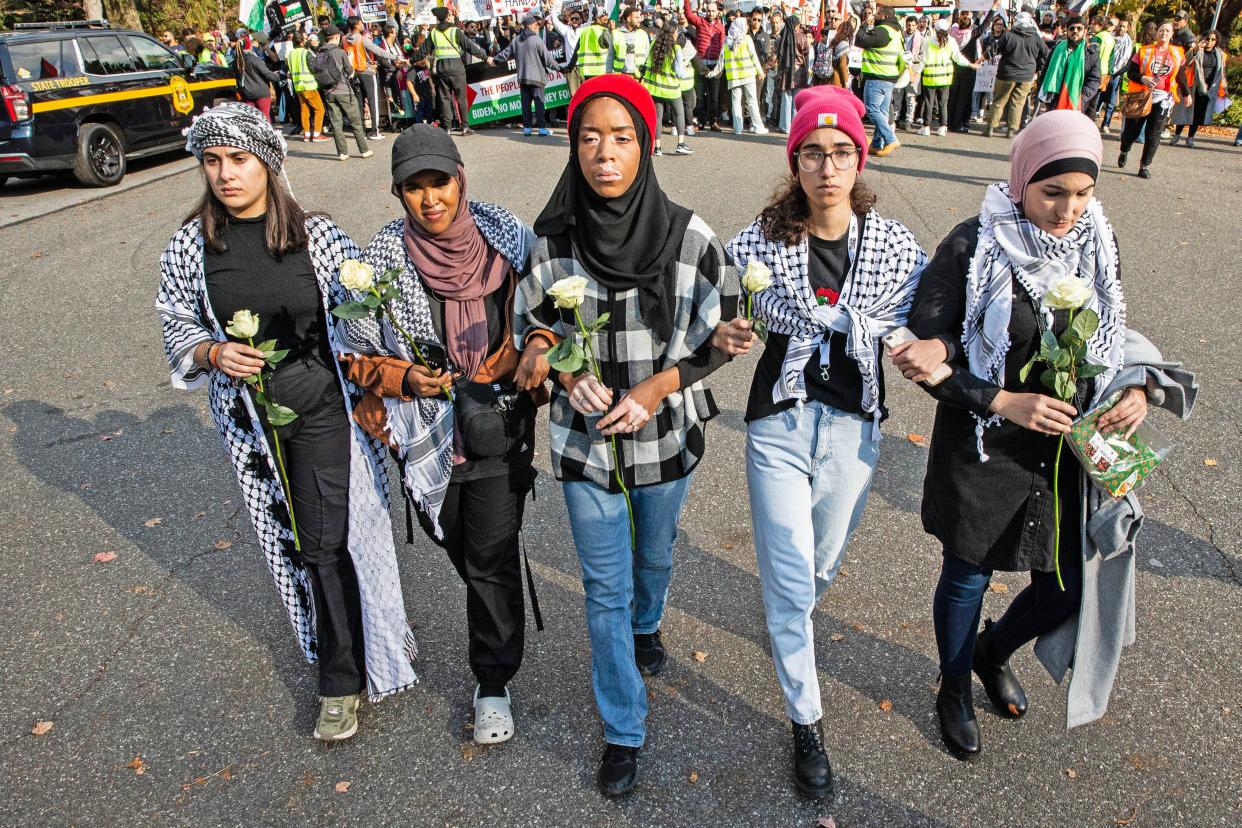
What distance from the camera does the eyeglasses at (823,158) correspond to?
2459mm

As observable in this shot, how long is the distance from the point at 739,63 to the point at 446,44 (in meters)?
5.06

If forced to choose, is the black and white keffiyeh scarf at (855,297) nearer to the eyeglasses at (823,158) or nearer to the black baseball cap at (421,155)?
the eyeglasses at (823,158)

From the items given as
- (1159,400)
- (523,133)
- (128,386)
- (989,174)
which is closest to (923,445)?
(1159,400)

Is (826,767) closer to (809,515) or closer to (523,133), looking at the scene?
(809,515)

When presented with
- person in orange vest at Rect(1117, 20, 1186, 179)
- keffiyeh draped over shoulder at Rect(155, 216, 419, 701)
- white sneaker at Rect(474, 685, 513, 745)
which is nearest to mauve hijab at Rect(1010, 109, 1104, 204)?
keffiyeh draped over shoulder at Rect(155, 216, 419, 701)

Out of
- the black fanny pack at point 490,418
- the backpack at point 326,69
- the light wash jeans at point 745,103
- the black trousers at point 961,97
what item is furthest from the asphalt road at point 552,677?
the black trousers at point 961,97

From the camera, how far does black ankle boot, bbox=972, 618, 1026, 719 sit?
2.91 meters

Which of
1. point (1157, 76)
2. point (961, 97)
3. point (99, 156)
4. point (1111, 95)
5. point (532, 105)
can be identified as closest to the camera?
point (1157, 76)

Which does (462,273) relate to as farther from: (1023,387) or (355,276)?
(1023,387)

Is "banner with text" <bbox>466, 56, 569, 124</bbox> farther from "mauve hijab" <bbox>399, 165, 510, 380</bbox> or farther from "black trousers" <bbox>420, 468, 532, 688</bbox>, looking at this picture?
"black trousers" <bbox>420, 468, 532, 688</bbox>

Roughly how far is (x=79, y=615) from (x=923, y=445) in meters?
4.33

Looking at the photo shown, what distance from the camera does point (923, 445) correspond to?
482cm

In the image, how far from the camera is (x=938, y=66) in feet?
47.7

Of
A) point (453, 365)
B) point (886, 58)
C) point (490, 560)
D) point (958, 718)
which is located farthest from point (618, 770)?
point (886, 58)
